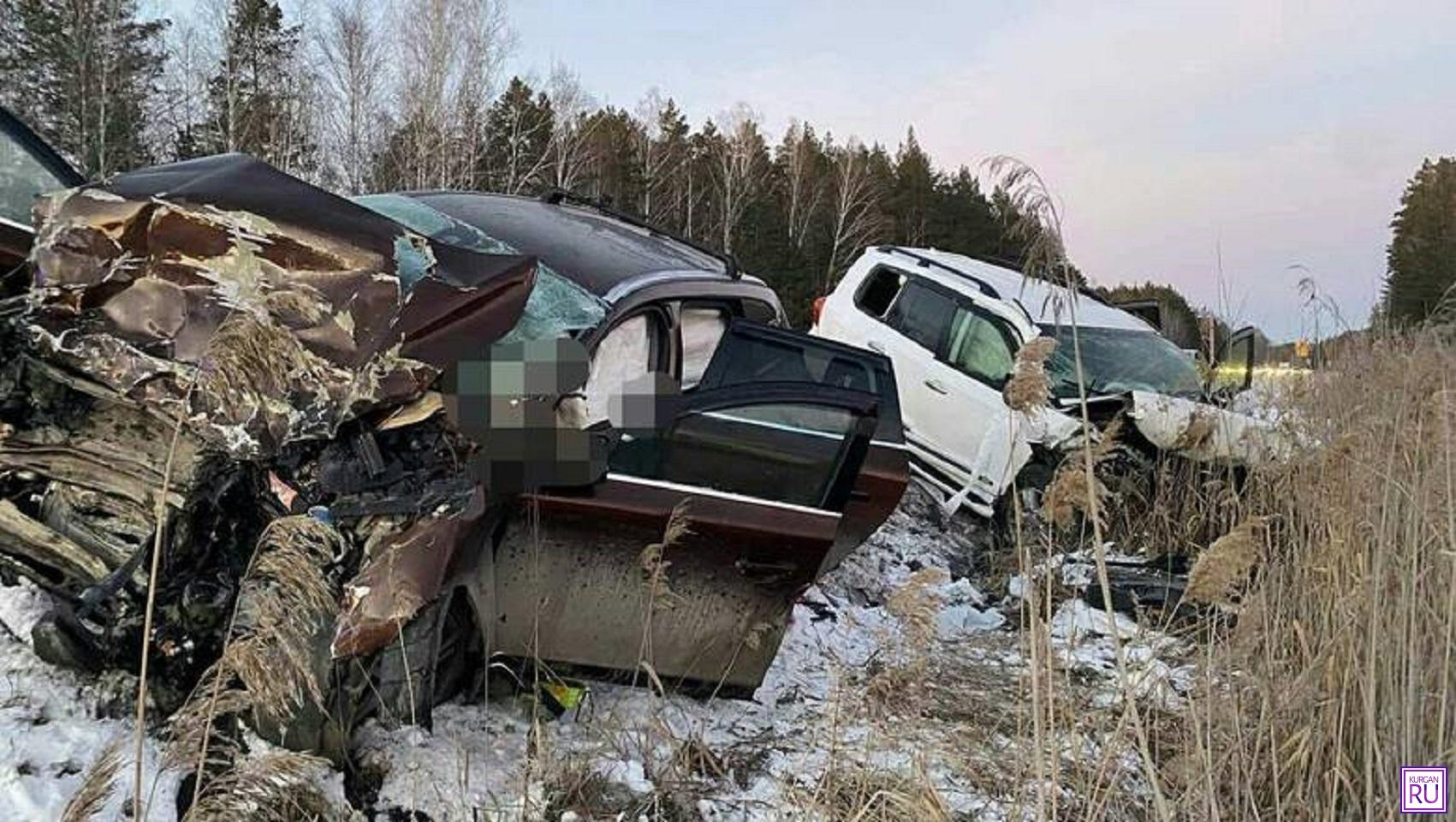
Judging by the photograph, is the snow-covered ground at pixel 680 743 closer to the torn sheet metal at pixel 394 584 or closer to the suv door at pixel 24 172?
the torn sheet metal at pixel 394 584

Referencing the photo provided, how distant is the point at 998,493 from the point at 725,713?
11.6 ft

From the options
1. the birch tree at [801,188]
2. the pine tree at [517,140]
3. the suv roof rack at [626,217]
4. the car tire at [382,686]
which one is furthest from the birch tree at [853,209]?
the car tire at [382,686]

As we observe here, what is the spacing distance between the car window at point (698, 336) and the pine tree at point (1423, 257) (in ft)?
9.57

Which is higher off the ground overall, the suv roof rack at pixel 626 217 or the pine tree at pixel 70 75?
the pine tree at pixel 70 75

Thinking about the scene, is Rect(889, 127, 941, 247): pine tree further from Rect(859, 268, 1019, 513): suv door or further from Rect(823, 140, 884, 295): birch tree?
Rect(859, 268, 1019, 513): suv door

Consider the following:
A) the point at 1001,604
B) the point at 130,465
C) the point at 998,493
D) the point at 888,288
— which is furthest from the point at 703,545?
the point at 888,288

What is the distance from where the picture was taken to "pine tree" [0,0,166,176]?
24.5m

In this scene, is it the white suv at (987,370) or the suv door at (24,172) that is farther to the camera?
the white suv at (987,370)

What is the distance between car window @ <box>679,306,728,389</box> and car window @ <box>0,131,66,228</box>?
2117mm

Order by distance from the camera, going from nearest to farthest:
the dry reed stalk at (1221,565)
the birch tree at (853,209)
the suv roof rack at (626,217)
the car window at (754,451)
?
the dry reed stalk at (1221,565), the car window at (754,451), the suv roof rack at (626,217), the birch tree at (853,209)

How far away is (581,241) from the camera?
396 centimetres

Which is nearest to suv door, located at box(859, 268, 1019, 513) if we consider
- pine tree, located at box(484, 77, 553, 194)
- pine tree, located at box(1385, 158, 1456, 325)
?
pine tree, located at box(1385, 158, 1456, 325)

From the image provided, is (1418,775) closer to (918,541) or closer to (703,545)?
(703,545)

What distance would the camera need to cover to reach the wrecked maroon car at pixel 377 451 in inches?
101
